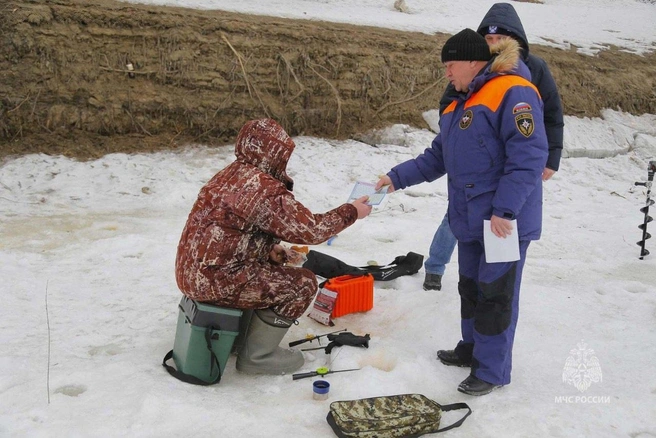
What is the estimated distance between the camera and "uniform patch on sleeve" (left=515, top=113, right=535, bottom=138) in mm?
3652

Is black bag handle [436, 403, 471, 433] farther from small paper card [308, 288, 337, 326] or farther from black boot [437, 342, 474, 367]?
small paper card [308, 288, 337, 326]

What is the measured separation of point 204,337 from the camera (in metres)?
4.04

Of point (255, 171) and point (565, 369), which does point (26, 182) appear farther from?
point (565, 369)

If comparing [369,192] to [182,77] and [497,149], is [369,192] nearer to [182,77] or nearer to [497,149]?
[497,149]

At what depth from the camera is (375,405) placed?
369cm

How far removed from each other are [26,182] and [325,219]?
5.50 metres

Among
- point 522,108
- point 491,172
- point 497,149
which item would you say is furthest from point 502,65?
point 491,172

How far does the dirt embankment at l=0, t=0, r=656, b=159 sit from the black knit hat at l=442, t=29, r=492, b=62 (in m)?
6.19

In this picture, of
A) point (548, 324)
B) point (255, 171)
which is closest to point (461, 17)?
point (548, 324)

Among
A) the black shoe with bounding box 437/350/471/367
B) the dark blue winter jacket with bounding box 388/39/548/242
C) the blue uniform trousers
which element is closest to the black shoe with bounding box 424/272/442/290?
the black shoe with bounding box 437/350/471/367

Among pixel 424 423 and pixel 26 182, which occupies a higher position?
pixel 424 423

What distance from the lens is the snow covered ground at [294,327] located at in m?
3.67

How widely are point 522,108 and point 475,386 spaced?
5.56 ft

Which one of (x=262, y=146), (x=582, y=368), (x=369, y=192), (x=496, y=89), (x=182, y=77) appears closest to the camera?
(x=496, y=89)
